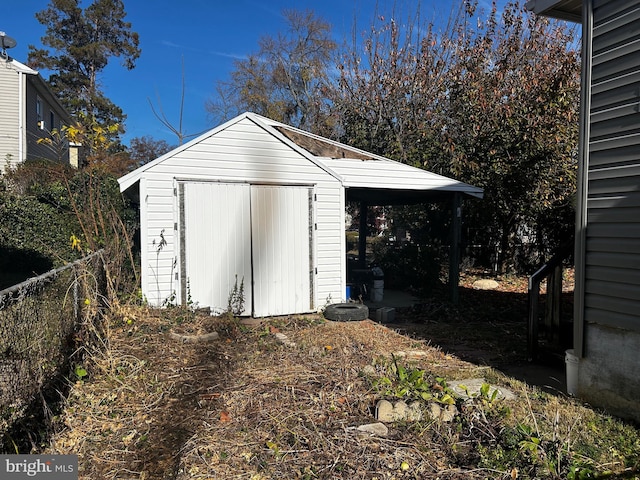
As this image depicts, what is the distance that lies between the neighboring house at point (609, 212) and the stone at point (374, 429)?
210cm

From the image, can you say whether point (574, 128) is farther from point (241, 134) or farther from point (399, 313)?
point (241, 134)

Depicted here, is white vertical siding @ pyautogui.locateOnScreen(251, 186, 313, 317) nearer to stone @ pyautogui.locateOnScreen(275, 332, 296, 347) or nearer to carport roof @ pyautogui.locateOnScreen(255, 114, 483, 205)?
carport roof @ pyautogui.locateOnScreen(255, 114, 483, 205)

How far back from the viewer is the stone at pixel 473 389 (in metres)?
3.94

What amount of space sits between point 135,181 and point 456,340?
5.31 meters

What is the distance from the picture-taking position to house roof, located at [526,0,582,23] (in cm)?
429

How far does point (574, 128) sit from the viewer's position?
1012 cm

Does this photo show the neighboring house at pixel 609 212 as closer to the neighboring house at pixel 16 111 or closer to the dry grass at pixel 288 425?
the dry grass at pixel 288 425

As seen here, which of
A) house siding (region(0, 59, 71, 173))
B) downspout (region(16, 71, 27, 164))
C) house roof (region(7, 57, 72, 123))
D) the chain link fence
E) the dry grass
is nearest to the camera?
the dry grass

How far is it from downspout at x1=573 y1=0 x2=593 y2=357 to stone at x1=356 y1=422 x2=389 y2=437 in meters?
2.15

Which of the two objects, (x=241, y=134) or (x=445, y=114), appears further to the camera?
(x=445, y=114)

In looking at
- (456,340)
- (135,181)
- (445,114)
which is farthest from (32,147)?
(456,340)

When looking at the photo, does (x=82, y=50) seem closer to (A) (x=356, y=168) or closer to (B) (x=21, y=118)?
(B) (x=21, y=118)

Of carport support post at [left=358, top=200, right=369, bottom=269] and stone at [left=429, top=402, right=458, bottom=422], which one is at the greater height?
carport support post at [left=358, top=200, right=369, bottom=269]

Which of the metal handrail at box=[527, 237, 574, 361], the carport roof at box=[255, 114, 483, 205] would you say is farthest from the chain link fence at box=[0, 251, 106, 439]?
the metal handrail at box=[527, 237, 574, 361]
